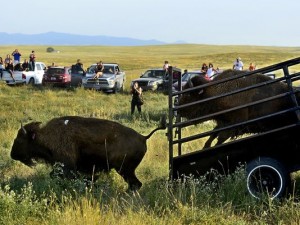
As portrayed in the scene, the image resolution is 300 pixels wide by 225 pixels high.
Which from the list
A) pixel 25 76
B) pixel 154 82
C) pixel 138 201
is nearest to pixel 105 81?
pixel 154 82

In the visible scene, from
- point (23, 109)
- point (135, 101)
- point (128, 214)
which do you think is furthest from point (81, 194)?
point (23, 109)

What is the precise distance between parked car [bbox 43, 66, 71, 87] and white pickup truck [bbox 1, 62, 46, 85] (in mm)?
783

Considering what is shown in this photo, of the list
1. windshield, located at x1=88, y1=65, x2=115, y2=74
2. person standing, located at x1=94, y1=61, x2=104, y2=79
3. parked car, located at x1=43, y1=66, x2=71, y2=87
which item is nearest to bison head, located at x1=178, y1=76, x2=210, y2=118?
person standing, located at x1=94, y1=61, x2=104, y2=79

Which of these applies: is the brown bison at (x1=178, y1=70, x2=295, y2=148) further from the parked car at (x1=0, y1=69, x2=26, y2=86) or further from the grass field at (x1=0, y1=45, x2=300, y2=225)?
the parked car at (x1=0, y1=69, x2=26, y2=86)

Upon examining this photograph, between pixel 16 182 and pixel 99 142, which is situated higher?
pixel 99 142

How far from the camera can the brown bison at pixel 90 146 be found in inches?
276

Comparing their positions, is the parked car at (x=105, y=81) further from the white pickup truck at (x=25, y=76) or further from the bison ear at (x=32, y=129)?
the bison ear at (x=32, y=129)

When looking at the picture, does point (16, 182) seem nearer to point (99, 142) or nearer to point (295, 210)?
point (99, 142)

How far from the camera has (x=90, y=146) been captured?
23.1 ft

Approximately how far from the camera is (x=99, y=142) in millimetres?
7016

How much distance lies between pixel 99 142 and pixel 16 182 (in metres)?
1.35

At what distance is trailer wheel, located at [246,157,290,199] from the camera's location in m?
6.26

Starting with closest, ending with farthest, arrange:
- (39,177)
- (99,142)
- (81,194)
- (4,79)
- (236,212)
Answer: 1. (236,212)
2. (81,194)
3. (99,142)
4. (39,177)
5. (4,79)

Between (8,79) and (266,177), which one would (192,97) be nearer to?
(266,177)
